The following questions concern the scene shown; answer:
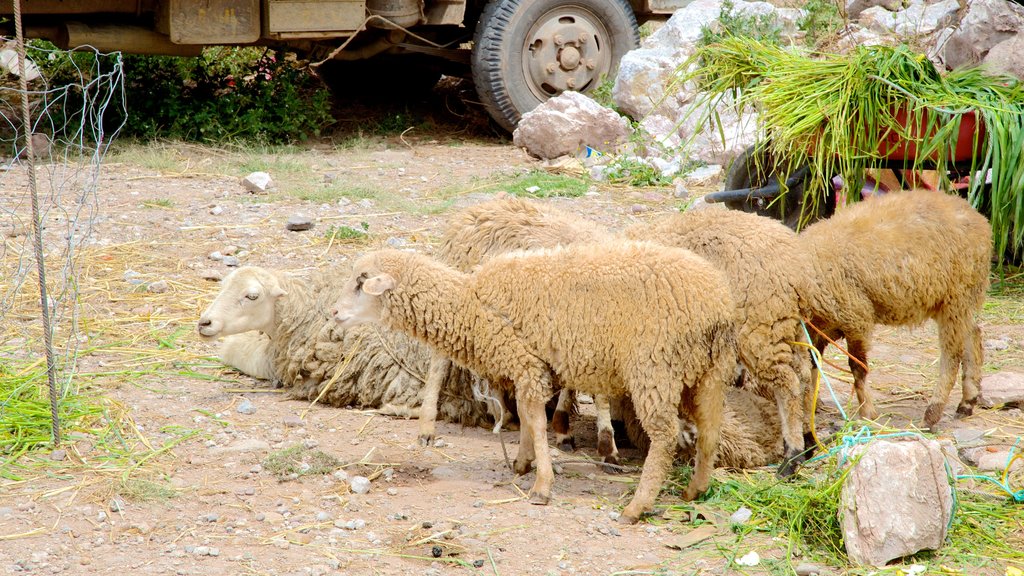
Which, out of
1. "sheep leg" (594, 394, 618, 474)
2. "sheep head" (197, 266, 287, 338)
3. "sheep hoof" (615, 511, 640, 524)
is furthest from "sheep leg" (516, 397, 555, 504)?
"sheep head" (197, 266, 287, 338)

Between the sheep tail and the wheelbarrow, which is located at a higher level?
the wheelbarrow

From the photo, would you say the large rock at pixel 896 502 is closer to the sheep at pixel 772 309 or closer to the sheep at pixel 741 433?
the sheep at pixel 772 309

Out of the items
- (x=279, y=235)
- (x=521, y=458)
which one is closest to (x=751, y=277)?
(x=521, y=458)

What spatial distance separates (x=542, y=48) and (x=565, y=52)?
25cm

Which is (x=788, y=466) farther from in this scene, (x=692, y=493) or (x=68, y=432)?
(x=68, y=432)

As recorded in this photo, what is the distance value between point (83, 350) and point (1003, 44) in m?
5.77

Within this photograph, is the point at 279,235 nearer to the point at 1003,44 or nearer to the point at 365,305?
the point at 365,305

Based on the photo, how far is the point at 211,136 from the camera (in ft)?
35.0

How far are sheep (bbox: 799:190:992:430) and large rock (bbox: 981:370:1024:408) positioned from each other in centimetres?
13

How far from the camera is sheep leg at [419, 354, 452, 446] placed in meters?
5.21

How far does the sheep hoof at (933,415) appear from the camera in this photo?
526 cm

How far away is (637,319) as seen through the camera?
4.33m

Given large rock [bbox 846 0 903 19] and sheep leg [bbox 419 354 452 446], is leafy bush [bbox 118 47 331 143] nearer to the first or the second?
sheep leg [bbox 419 354 452 446]

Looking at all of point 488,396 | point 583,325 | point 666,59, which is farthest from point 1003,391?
point 666,59
